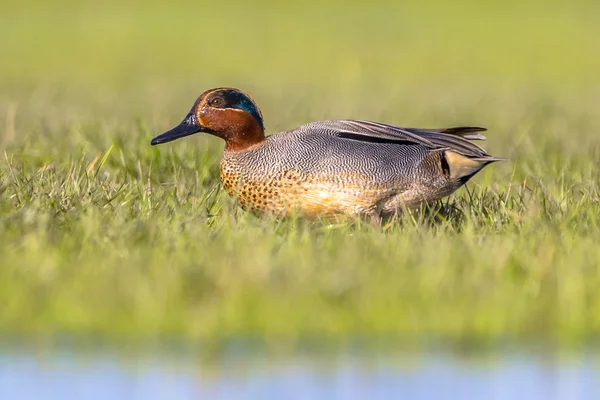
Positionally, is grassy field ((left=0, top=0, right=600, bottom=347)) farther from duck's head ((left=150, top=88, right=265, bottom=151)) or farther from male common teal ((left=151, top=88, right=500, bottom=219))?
duck's head ((left=150, top=88, right=265, bottom=151))

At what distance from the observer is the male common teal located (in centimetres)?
595

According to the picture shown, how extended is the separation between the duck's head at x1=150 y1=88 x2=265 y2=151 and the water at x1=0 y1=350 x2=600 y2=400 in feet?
7.84

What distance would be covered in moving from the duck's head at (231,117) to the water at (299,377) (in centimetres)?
239

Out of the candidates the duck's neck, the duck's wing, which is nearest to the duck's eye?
the duck's neck

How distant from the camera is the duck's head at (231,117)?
6.35 meters

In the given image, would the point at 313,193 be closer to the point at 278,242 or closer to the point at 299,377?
the point at 278,242

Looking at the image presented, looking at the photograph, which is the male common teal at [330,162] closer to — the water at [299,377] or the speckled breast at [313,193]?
the speckled breast at [313,193]

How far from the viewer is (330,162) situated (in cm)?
598

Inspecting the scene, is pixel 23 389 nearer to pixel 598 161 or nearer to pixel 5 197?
pixel 5 197

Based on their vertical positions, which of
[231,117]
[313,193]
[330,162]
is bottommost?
[313,193]

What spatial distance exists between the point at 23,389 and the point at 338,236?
198 centimetres

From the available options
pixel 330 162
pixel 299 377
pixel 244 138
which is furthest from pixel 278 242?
pixel 299 377

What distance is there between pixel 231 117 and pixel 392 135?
0.77 meters

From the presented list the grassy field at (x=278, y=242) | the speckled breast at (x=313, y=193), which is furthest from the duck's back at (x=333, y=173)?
the grassy field at (x=278, y=242)
